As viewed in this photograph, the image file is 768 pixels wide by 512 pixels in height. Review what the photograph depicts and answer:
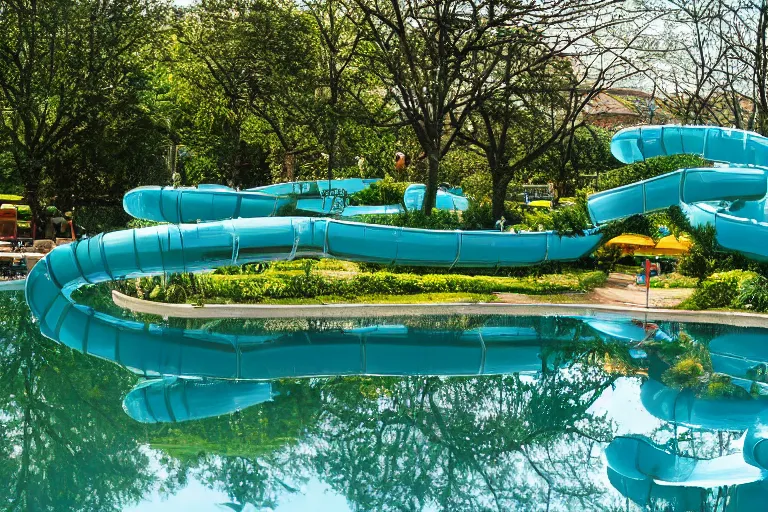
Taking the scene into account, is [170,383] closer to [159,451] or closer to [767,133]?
[159,451]

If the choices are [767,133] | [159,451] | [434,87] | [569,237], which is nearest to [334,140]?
[434,87]

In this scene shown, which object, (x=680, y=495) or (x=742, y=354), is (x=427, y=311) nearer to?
(x=742, y=354)

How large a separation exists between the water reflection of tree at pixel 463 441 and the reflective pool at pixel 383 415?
39mm

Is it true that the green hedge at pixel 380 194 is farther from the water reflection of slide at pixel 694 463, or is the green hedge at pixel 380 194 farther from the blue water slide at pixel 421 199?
the water reflection of slide at pixel 694 463

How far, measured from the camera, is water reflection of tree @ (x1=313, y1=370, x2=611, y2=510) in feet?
34.7

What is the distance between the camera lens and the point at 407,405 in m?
14.2

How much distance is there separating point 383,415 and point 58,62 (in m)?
26.2

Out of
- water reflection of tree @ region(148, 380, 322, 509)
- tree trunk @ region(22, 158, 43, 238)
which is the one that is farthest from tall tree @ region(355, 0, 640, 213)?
water reflection of tree @ region(148, 380, 322, 509)

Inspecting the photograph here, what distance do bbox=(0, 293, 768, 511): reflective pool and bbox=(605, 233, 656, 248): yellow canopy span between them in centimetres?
637

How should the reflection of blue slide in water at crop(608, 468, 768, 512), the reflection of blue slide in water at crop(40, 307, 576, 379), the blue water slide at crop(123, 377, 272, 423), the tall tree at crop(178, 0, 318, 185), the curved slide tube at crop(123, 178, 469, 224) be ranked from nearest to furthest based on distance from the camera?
1. the reflection of blue slide in water at crop(608, 468, 768, 512)
2. the blue water slide at crop(123, 377, 272, 423)
3. the reflection of blue slide in water at crop(40, 307, 576, 379)
4. the curved slide tube at crop(123, 178, 469, 224)
5. the tall tree at crop(178, 0, 318, 185)

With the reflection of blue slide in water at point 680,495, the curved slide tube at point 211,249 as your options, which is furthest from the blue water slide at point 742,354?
the curved slide tube at point 211,249

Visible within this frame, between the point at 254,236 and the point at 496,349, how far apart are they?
541cm

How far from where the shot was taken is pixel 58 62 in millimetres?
35156

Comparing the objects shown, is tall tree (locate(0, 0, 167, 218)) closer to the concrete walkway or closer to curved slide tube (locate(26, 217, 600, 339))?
curved slide tube (locate(26, 217, 600, 339))
